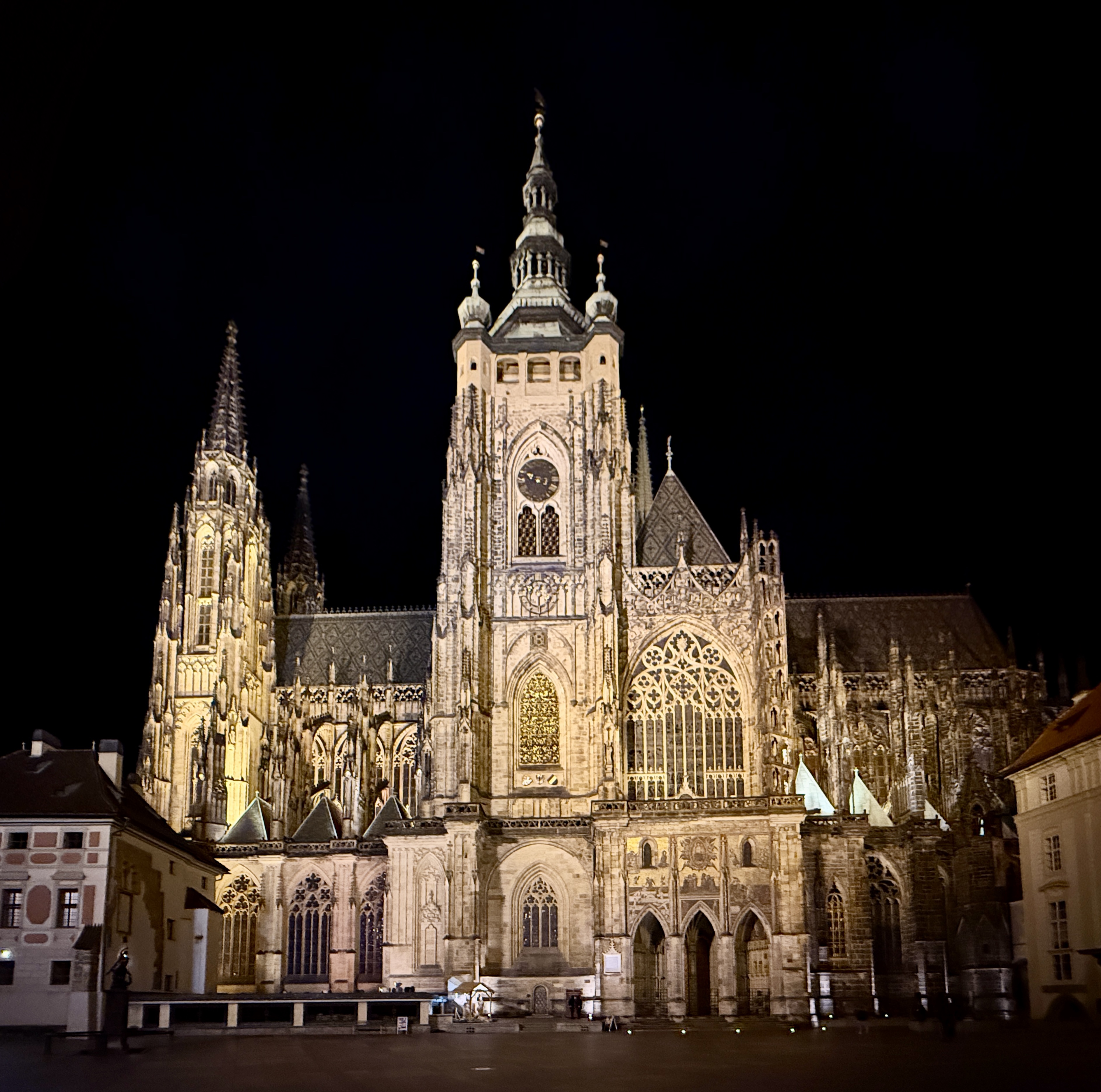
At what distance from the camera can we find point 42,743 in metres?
50.7

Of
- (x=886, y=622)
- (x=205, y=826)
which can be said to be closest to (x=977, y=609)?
(x=886, y=622)

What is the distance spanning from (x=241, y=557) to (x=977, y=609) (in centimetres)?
4008

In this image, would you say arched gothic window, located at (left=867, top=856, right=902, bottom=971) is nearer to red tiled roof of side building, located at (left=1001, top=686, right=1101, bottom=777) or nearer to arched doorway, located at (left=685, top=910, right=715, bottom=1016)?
arched doorway, located at (left=685, top=910, right=715, bottom=1016)

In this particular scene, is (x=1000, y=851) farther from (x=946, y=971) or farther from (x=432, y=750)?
(x=432, y=750)

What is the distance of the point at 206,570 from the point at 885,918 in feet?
124

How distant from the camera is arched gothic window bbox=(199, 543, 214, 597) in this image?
7031 centimetres

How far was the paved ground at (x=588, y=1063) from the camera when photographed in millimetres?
22297

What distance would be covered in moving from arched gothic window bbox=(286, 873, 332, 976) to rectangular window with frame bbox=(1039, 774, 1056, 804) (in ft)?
103

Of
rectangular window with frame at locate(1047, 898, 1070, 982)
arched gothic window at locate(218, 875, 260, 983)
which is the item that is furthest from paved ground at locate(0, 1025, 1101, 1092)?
arched gothic window at locate(218, 875, 260, 983)

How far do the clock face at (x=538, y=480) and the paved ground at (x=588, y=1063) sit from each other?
30611 mm

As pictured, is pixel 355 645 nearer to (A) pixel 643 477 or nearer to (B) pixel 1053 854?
(A) pixel 643 477

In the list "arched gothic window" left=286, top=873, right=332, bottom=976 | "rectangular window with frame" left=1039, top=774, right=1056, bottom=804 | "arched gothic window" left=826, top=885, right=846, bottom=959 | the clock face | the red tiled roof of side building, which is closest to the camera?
the red tiled roof of side building

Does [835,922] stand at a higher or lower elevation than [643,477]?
lower

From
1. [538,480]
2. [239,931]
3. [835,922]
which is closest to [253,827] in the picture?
[239,931]
